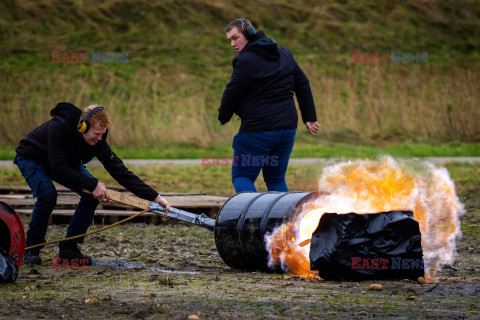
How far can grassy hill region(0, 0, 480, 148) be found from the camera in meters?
21.7

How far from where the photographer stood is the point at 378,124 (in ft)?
74.9

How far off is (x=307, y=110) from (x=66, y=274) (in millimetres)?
2945

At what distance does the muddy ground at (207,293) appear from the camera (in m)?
4.36

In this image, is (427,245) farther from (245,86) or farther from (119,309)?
(119,309)

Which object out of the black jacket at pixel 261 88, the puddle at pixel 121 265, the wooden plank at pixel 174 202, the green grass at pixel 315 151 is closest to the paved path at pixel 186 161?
the green grass at pixel 315 151

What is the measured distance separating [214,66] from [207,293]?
2563cm

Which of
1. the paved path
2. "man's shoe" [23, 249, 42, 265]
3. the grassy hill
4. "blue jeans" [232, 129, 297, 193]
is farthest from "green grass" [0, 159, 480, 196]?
"man's shoe" [23, 249, 42, 265]

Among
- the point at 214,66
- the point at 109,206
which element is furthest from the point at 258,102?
the point at 214,66

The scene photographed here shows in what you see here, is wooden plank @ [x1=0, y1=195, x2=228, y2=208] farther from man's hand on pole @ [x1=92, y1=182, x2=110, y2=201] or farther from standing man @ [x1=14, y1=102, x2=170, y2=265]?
man's hand on pole @ [x1=92, y1=182, x2=110, y2=201]

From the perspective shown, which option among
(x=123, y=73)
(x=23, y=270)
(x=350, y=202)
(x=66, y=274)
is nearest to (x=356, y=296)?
(x=350, y=202)

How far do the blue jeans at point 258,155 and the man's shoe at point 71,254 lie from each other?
1509mm

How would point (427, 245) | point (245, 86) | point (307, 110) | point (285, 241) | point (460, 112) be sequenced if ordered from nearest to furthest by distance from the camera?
point (285, 241) < point (427, 245) < point (245, 86) < point (307, 110) < point (460, 112)

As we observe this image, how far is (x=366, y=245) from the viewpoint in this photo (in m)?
5.52

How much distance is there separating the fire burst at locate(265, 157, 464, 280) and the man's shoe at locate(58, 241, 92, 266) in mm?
1711
